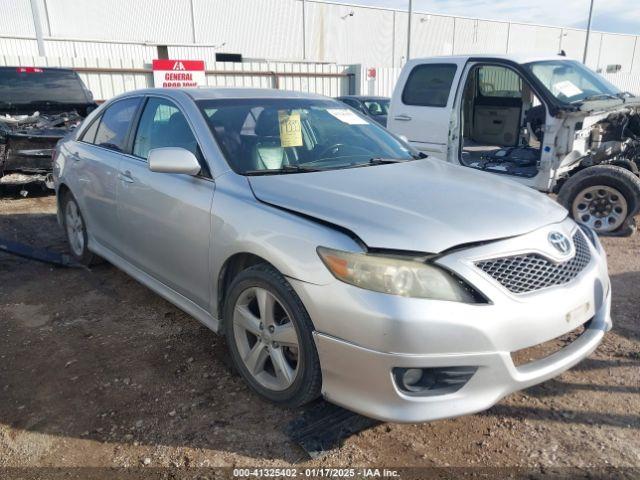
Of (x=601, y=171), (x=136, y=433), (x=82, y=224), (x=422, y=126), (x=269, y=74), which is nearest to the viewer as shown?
(x=136, y=433)

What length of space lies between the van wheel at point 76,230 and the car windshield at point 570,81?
16.0ft

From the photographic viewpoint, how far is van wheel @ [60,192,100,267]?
14.9ft

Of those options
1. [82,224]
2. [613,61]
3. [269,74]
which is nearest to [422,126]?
[82,224]

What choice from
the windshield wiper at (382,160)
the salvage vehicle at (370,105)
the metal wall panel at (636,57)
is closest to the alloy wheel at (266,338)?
the windshield wiper at (382,160)

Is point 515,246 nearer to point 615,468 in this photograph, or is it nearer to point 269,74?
point 615,468

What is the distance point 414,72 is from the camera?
21.9 feet

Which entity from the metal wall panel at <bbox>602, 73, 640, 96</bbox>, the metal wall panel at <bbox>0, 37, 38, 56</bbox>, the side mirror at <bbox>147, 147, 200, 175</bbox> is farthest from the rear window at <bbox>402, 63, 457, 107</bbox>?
the metal wall panel at <bbox>602, 73, 640, 96</bbox>

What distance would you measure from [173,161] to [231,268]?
67 cm

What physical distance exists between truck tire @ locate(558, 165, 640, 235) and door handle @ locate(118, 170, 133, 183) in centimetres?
438

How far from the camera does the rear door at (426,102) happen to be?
6.16m

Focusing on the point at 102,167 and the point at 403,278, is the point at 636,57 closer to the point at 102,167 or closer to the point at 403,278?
the point at 102,167

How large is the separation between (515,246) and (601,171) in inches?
150

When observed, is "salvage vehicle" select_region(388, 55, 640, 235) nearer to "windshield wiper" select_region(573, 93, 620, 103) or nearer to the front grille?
"windshield wiper" select_region(573, 93, 620, 103)

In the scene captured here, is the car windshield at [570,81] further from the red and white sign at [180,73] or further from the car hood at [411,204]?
the red and white sign at [180,73]
